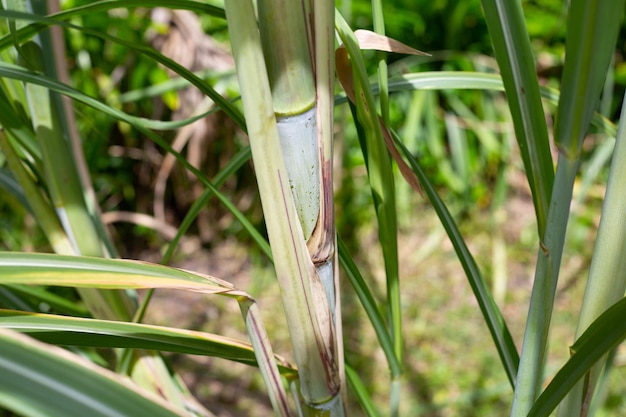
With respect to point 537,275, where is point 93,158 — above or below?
above

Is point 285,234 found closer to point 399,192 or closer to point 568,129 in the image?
point 568,129

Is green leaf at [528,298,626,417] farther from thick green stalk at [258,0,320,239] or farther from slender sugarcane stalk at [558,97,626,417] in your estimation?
thick green stalk at [258,0,320,239]

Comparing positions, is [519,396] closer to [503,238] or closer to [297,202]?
[297,202]

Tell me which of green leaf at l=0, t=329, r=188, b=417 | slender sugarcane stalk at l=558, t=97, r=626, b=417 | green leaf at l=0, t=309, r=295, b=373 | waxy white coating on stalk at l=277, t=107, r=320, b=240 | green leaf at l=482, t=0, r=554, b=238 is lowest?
green leaf at l=0, t=329, r=188, b=417

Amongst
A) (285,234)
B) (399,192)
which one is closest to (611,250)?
(285,234)

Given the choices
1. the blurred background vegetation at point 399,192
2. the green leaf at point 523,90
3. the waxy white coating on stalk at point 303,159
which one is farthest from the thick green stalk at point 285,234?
the blurred background vegetation at point 399,192

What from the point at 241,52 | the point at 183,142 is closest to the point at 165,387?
the point at 241,52

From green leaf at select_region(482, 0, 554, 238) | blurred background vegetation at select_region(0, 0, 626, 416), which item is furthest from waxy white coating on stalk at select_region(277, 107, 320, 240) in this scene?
blurred background vegetation at select_region(0, 0, 626, 416)
